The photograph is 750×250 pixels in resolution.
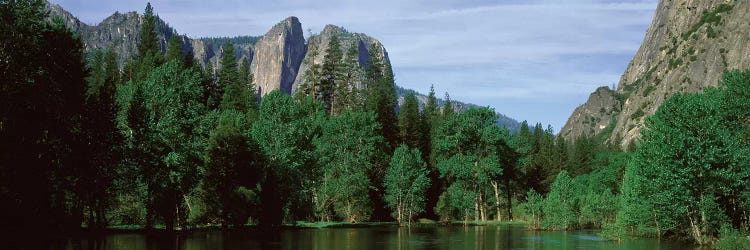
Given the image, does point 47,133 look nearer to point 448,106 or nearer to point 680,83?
point 448,106

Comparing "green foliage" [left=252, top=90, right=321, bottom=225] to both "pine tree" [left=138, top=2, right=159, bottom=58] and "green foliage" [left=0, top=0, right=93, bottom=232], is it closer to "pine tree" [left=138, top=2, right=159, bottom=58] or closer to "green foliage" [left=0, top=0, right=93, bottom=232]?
"green foliage" [left=0, top=0, right=93, bottom=232]

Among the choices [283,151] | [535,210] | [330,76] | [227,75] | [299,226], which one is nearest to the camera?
[283,151]

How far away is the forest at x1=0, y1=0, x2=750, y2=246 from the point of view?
129 ft

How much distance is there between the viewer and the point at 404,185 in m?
84.2

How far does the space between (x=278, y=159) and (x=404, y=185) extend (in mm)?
20148

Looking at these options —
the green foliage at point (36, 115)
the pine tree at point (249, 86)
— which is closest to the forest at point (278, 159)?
the green foliage at point (36, 115)

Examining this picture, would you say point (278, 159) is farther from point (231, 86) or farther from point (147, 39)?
point (147, 39)

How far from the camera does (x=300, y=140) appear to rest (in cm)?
7444

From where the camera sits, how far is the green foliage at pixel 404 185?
84.1 m

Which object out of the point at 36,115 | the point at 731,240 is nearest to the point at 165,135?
the point at 36,115

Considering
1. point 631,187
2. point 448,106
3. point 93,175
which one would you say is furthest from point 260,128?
point 448,106

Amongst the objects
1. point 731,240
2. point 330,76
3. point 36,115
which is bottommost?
point 731,240

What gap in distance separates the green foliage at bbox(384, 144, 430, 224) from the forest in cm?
25

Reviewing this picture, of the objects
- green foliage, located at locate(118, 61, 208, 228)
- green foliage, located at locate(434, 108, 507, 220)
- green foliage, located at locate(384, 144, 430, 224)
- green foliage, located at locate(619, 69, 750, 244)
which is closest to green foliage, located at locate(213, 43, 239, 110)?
green foliage, located at locate(384, 144, 430, 224)
